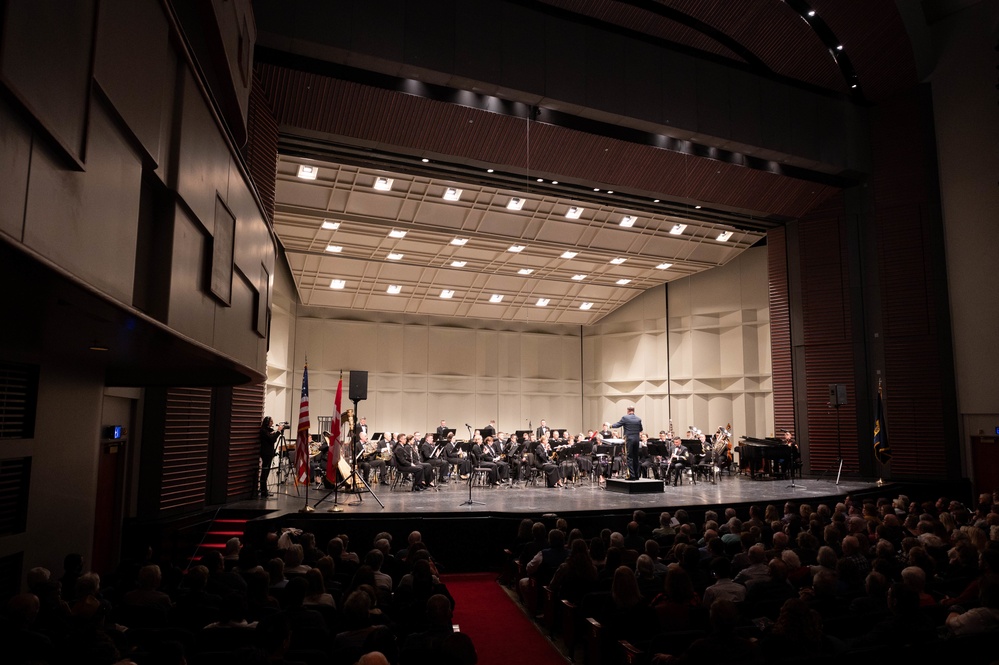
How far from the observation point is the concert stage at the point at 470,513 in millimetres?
9016

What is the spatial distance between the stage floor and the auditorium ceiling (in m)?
6.60

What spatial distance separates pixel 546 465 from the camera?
14.1 metres

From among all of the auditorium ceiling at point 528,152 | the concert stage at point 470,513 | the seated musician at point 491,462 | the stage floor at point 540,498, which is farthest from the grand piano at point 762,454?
the seated musician at point 491,462

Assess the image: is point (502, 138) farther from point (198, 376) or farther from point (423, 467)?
point (198, 376)

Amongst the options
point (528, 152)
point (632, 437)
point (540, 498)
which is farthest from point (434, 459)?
point (528, 152)

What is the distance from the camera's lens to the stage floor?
382 inches

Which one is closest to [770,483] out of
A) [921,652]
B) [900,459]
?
[900,459]

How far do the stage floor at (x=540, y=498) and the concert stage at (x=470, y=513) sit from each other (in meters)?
0.02

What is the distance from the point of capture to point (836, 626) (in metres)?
4.06

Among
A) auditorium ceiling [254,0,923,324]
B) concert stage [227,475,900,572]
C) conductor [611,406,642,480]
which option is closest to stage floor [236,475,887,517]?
concert stage [227,475,900,572]

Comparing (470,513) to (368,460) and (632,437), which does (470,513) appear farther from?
(632,437)

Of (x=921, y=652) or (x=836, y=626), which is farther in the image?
(x=836, y=626)

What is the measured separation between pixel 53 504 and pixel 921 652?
679cm

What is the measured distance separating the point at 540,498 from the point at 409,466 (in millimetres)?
2998
